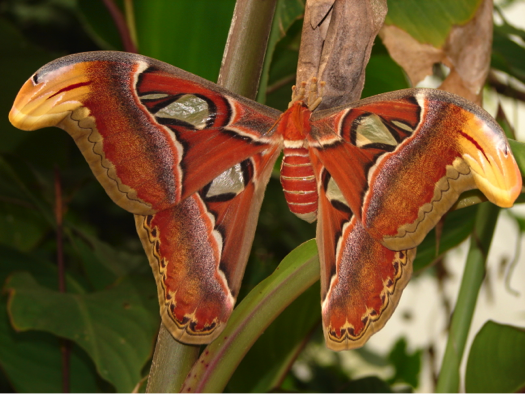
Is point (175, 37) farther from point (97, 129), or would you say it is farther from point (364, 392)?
point (364, 392)

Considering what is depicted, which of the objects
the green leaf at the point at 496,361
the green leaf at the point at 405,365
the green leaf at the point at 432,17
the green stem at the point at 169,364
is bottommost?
the green leaf at the point at 405,365

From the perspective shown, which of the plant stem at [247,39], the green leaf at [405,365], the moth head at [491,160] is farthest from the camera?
the green leaf at [405,365]

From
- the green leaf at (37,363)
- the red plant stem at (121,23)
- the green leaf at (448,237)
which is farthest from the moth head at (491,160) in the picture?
the red plant stem at (121,23)

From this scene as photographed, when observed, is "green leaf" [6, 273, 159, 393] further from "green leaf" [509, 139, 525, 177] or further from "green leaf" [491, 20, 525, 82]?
A: "green leaf" [491, 20, 525, 82]

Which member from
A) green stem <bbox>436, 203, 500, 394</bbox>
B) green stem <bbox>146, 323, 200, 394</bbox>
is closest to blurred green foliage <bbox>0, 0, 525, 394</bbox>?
green stem <bbox>436, 203, 500, 394</bbox>

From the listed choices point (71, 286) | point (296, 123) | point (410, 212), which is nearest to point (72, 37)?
point (71, 286)

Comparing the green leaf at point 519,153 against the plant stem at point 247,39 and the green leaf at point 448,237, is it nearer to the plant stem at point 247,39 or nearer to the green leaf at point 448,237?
the plant stem at point 247,39
